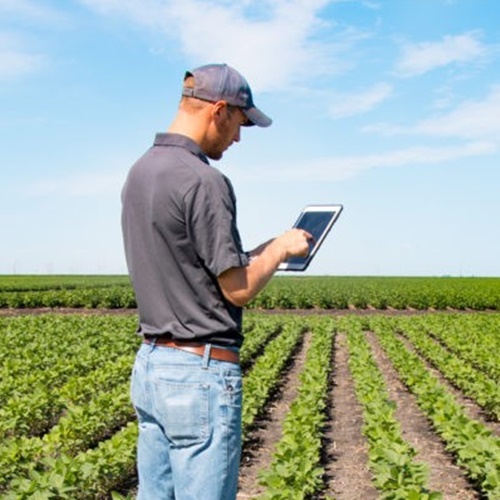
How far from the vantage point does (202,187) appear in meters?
2.53

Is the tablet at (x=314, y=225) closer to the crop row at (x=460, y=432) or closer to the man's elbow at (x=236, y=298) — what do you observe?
the man's elbow at (x=236, y=298)

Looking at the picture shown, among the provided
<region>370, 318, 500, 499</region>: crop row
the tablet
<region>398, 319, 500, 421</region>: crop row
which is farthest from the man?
<region>398, 319, 500, 421</region>: crop row

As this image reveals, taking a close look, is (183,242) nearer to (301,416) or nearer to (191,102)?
(191,102)

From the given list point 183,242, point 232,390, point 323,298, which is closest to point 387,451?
point 232,390

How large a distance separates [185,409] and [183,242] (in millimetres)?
575

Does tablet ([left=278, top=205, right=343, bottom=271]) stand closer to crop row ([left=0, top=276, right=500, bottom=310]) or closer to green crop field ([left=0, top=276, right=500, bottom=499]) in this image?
green crop field ([left=0, top=276, right=500, bottom=499])

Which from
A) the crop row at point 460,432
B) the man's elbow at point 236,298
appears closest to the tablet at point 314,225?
the man's elbow at point 236,298

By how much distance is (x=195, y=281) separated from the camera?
2592 millimetres

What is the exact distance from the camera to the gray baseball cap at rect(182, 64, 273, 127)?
2695 millimetres

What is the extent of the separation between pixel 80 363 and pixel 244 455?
19.4 feet

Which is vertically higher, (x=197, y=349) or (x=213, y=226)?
(x=213, y=226)

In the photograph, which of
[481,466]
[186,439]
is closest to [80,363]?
[481,466]

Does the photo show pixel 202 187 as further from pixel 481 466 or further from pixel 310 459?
pixel 481 466

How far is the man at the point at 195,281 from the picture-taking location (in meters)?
2.55
